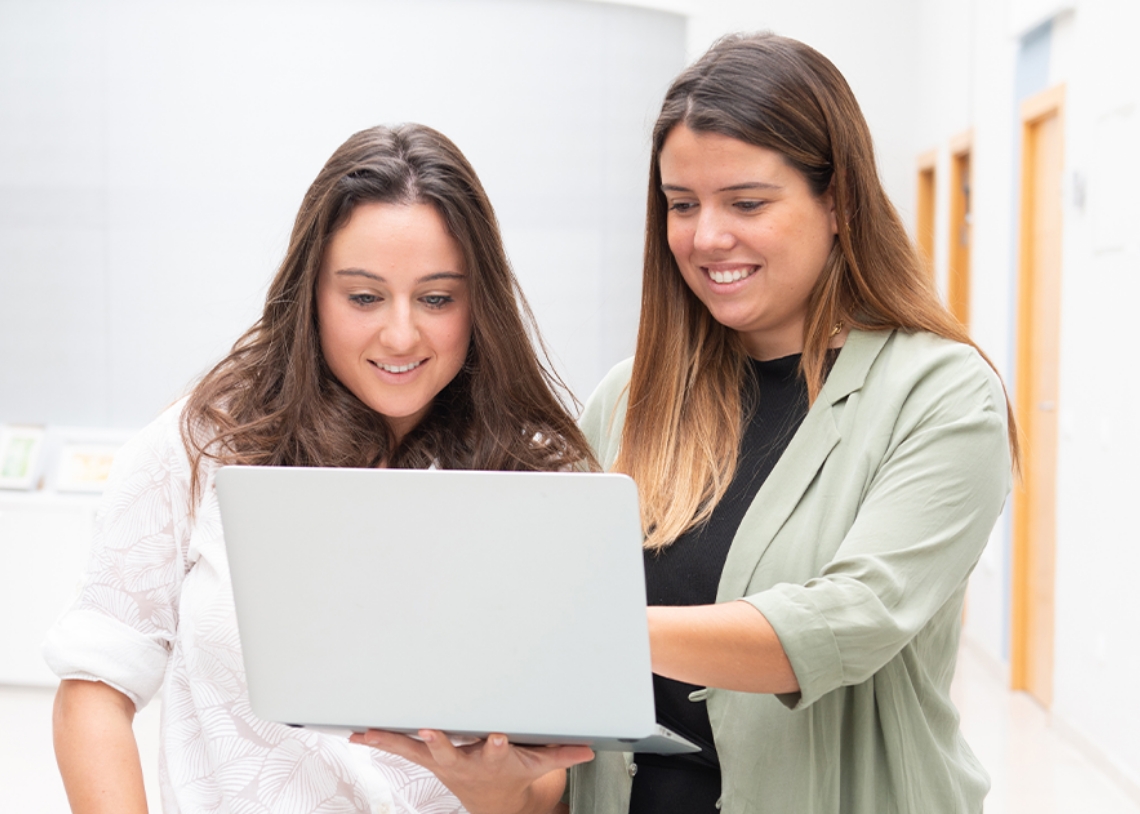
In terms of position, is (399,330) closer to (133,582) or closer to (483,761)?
(133,582)

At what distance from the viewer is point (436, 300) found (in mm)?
1460

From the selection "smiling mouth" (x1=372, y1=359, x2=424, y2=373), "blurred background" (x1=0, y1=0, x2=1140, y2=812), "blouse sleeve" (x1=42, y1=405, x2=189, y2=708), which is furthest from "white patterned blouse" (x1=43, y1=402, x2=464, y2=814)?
"blurred background" (x1=0, y1=0, x2=1140, y2=812)

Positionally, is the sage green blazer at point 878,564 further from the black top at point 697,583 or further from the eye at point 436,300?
the eye at point 436,300

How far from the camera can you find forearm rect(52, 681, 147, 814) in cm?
132

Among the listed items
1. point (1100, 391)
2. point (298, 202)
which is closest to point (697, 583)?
point (1100, 391)

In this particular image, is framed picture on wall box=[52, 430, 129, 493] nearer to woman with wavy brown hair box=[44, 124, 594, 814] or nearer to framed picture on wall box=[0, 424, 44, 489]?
framed picture on wall box=[0, 424, 44, 489]

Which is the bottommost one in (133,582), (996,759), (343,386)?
(996,759)

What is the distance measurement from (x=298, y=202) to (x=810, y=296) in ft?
11.1

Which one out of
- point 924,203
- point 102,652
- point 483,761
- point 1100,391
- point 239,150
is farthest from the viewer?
point 924,203

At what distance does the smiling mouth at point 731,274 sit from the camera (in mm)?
1514

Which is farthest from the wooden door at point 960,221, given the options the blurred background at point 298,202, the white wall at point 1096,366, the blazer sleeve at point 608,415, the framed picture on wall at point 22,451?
the blazer sleeve at point 608,415

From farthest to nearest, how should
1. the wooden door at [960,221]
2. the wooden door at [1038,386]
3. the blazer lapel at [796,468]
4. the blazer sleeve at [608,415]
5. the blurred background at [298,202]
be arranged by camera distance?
the wooden door at [960,221], the wooden door at [1038,386], the blurred background at [298,202], the blazer sleeve at [608,415], the blazer lapel at [796,468]

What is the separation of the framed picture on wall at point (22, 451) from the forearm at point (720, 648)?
4.32 meters

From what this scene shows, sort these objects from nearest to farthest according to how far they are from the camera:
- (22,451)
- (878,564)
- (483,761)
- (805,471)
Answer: (483,761)
(878,564)
(805,471)
(22,451)
